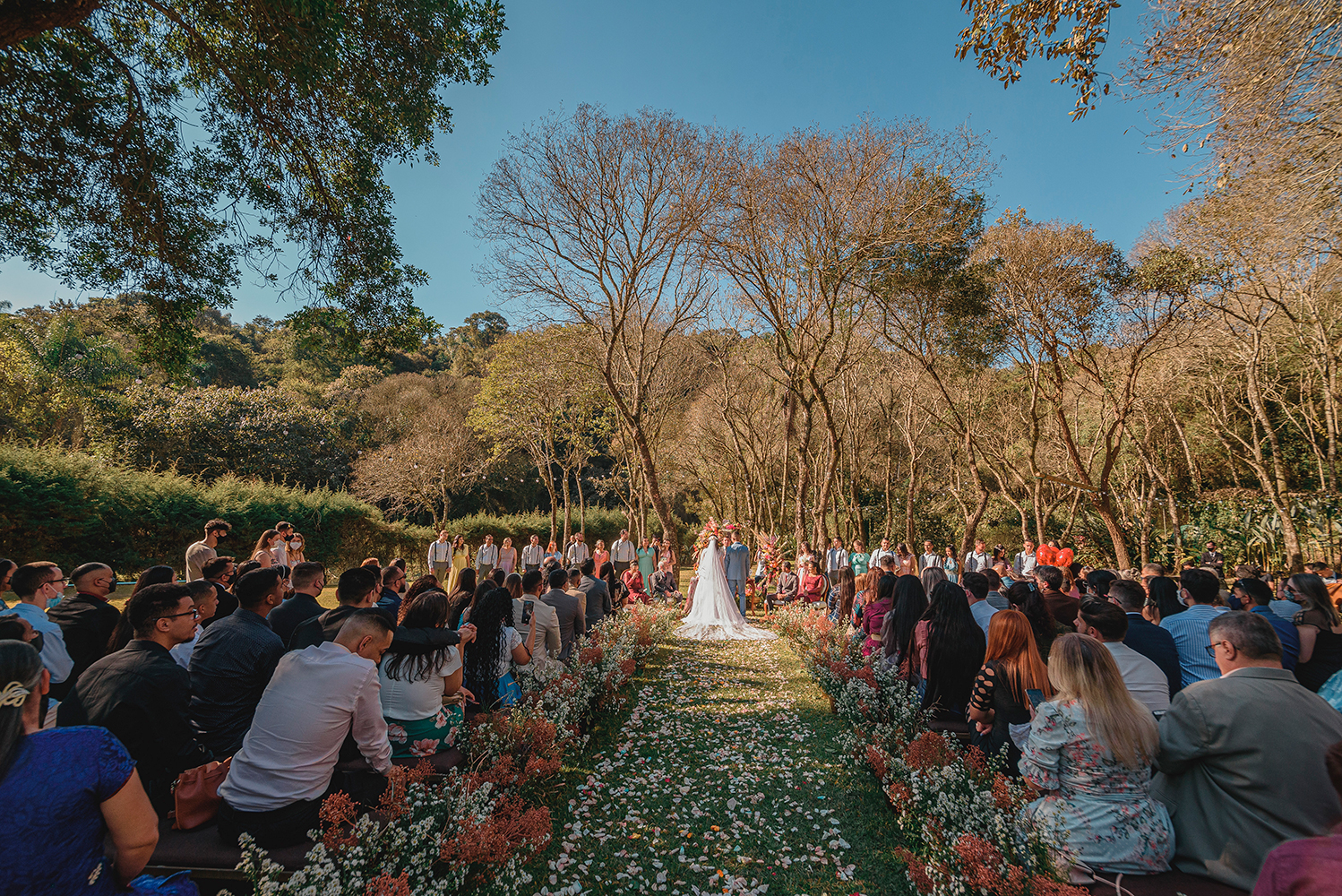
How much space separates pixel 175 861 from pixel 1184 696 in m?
4.93

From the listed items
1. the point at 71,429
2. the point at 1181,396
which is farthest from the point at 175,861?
the point at 71,429

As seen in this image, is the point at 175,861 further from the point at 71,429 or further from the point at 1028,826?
the point at 71,429

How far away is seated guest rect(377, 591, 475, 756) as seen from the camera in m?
4.04

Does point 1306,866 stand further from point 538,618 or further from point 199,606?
point 199,606

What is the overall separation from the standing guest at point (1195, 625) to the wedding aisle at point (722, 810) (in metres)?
2.69

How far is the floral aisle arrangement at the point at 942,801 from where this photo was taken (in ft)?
9.25

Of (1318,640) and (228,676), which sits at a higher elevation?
(1318,640)

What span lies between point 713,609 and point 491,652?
25.6ft

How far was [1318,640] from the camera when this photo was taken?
458cm

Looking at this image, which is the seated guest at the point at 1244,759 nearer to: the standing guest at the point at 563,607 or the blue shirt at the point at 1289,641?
Answer: the blue shirt at the point at 1289,641

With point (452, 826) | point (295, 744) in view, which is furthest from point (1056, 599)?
point (295, 744)

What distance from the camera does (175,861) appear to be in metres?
2.82

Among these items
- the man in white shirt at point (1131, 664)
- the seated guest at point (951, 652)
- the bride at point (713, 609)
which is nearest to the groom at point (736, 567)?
the bride at point (713, 609)

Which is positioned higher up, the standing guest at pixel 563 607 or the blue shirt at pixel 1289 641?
the blue shirt at pixel 1289 641
